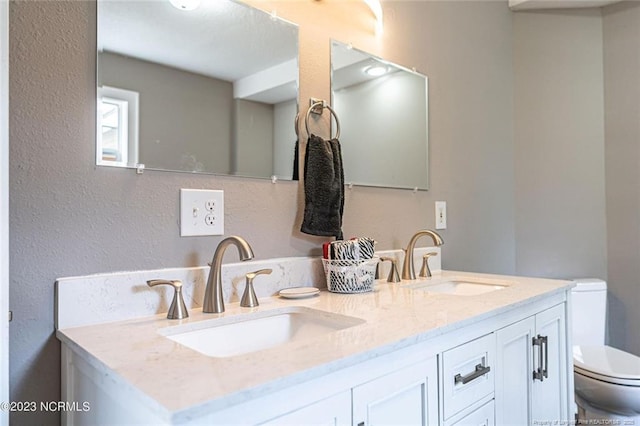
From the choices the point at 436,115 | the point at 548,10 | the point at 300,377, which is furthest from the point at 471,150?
the point at 300,377

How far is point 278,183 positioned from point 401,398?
2.19 ft

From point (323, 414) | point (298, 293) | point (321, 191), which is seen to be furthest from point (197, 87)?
point (323, 414)

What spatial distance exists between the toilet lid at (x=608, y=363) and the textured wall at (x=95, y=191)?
0.69m

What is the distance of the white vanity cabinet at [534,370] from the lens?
1046 millimetres

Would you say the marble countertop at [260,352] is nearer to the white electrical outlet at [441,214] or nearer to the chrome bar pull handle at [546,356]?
the chrome bar pull handle at [546,356]

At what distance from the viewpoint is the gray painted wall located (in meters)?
0.81

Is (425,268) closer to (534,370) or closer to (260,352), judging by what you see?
(534,370)

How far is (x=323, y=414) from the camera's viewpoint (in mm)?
643

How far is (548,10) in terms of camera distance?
7.53 ft

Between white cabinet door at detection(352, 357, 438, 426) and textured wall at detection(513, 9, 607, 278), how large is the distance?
65.1 inches

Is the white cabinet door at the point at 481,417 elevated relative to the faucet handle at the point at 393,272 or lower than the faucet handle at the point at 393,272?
lower

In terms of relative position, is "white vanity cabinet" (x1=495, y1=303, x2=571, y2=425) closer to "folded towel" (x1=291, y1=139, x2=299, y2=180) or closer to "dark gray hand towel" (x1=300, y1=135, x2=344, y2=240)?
"dark gray hand towel" (x1=300, y1=135, x2=344, y2=240)

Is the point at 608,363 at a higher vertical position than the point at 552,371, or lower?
lower

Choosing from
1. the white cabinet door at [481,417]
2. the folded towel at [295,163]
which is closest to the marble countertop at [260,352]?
the white cabinet door at [481,417]
